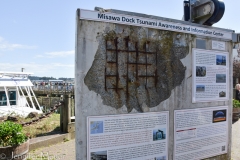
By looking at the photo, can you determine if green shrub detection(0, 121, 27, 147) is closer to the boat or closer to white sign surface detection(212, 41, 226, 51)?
white sign surface detection(212, 41, 226, 51)

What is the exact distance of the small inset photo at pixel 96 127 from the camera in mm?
3143

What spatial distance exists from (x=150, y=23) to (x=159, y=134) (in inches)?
73.1

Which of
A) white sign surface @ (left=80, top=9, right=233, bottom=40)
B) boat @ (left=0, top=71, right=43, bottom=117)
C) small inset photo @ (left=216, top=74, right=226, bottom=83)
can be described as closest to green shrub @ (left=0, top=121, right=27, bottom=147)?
white sign surface @ (left=80, top=9, right=233, bottom=40)

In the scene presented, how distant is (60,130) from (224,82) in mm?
5930

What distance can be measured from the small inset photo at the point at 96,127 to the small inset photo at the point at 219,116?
2.49m

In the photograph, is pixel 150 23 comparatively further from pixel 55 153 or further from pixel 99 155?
pixel 55 153

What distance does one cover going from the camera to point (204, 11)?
4363mm

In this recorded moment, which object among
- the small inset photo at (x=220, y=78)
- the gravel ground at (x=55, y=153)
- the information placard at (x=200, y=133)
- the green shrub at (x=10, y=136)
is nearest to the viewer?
the information placard at (x=200, y=133)

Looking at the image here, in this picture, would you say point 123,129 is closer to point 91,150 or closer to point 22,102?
point 91,150

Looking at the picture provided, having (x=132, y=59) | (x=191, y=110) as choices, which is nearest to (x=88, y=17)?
(x=132, y=59)

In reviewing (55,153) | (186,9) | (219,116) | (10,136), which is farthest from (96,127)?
(55,153)

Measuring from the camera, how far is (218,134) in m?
4.49

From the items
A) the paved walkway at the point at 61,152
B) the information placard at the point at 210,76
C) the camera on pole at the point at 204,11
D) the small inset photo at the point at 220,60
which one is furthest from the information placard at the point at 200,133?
the camera on pole at the point at 204,11

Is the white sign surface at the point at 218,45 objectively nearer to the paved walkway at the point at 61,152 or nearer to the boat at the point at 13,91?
the paved walkway at the point at 61,152
